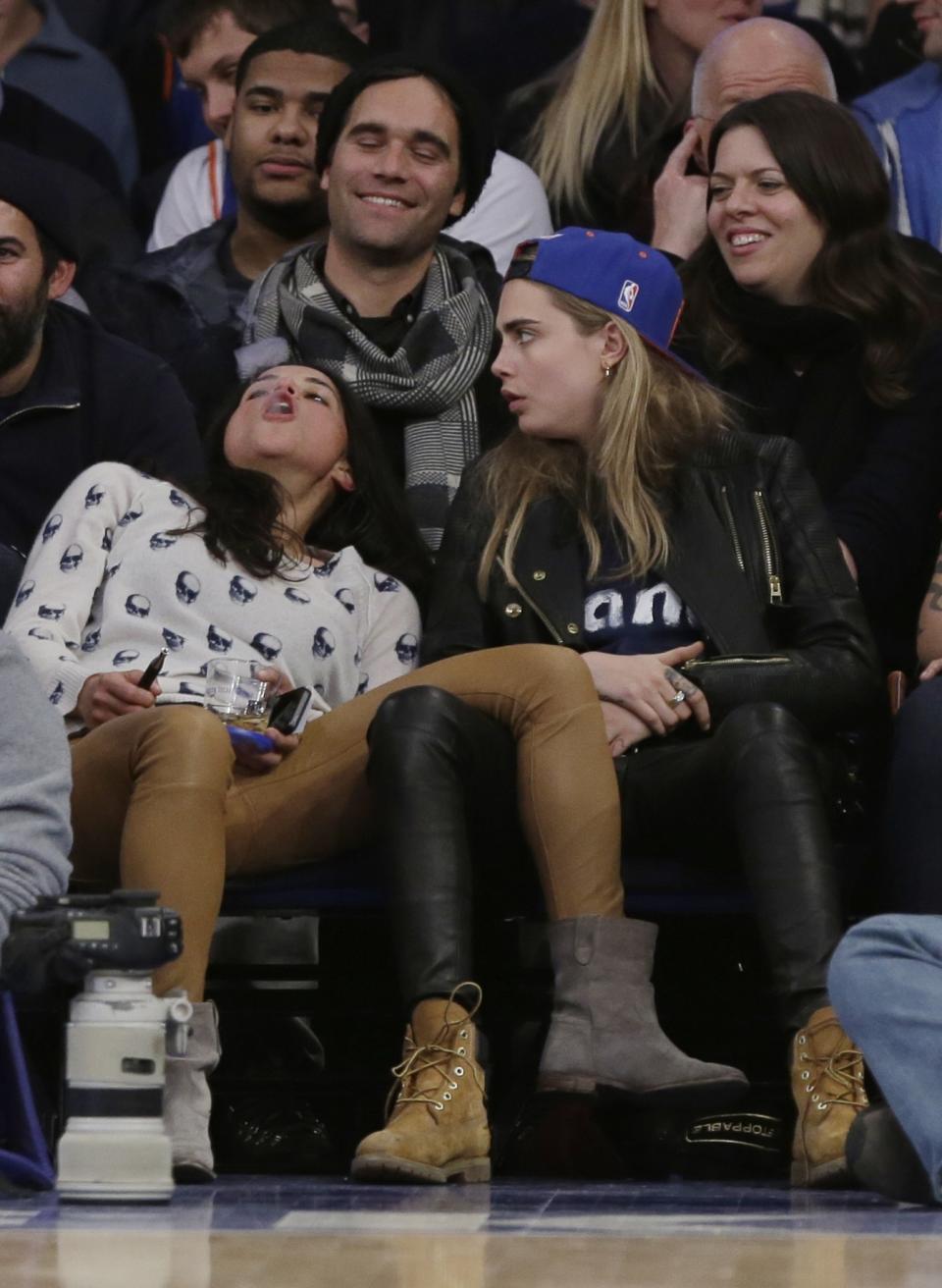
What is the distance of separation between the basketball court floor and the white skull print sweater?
3.21 feet

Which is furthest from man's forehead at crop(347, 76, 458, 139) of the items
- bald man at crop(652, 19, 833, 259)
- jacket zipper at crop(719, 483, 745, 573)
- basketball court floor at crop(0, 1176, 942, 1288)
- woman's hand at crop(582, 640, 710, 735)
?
basketball court floor at crop(0, 1176, 942, 1288)

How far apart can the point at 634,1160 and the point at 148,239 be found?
288 centimetres

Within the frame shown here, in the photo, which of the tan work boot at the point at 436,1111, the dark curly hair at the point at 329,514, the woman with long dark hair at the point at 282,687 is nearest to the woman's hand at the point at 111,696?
the woman with long dark hair at the point at 282,687

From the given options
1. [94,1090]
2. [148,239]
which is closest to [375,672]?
[94,1090]

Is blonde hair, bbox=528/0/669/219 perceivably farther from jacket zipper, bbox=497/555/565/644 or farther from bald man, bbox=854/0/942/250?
jacket zipper, bbox=497/555/565/644

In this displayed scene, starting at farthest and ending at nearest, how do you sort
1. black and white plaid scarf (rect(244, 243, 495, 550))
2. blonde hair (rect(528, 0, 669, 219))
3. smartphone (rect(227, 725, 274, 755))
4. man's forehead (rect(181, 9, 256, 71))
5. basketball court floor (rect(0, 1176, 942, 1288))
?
man's forehead (rect(181, 9, 256, 71)), blonde hair (rect(528, 0, 669, 219)), black and white plaid scarf (rect(244, 243, 495, 550)), smartphone (rect(227, 725, 274, 755)), basketball court floor (rect(0, 1176, 942, 1288))

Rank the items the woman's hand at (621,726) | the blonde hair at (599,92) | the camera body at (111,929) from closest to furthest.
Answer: the camera body at (111,929)
the woman's hand at (621,726)
the blonde hair at (599,92)

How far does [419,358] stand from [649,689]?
43.1 inches

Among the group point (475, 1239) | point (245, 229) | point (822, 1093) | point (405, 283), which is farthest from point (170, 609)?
point (475, 1239)

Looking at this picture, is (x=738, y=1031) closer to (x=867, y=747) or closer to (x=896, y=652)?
(x=867, y=747)

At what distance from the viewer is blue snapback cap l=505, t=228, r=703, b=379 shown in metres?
4.23

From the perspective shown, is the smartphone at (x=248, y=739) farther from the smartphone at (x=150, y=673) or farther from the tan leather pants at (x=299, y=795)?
the smartphone at (x=150, y=673)

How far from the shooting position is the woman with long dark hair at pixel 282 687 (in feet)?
11.4

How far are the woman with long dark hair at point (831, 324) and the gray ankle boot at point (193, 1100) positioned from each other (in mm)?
1378
